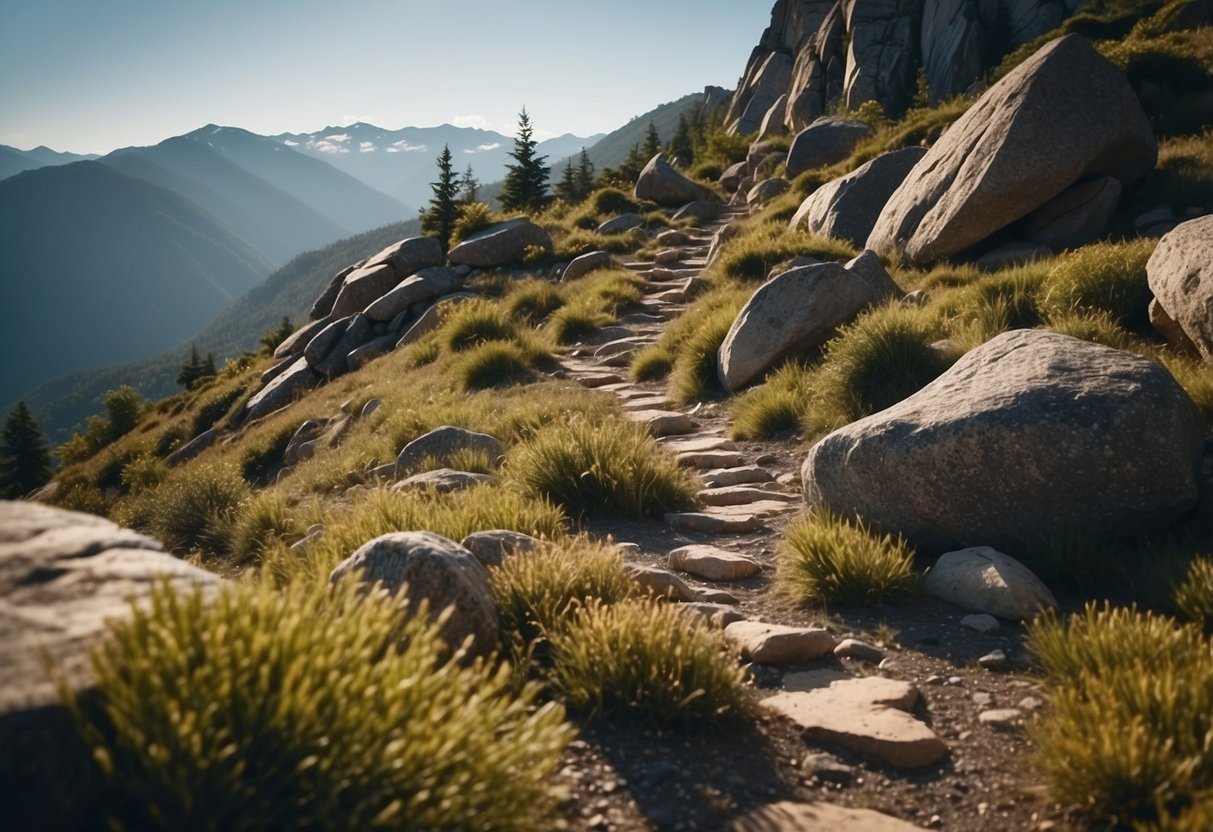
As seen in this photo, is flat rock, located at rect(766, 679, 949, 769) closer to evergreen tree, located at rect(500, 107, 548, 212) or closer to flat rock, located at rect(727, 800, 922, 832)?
flat rock, located at rect(727, 800, 922, 832)

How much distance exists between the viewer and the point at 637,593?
5055 mm

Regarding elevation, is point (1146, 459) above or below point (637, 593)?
above

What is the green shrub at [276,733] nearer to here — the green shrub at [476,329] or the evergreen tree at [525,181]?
the green shrub at [476,329]

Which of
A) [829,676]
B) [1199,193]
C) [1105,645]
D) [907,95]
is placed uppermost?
[907,95]

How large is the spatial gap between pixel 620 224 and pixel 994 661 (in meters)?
22.7

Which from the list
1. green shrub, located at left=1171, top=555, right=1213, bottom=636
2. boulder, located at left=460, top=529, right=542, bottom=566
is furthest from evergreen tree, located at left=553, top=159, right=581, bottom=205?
green shrub, located at left=1171, top=555, right=1213, bottom=636

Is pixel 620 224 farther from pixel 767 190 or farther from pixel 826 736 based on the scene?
pixel 826 736

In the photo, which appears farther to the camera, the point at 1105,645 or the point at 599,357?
the point at 599,357

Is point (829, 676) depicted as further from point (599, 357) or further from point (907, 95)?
point (907, 95)

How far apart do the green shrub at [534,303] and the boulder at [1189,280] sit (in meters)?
11.9

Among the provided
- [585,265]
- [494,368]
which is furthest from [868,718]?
[585,265]

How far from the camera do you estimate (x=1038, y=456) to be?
5246mm

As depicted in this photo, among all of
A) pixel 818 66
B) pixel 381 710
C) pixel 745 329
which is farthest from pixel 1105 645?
pixel 818 66

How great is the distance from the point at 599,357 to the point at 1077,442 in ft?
31.9
